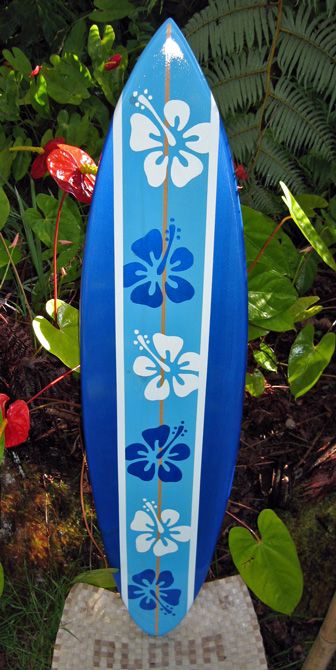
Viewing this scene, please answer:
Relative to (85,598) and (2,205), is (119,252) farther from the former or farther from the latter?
(85,598)

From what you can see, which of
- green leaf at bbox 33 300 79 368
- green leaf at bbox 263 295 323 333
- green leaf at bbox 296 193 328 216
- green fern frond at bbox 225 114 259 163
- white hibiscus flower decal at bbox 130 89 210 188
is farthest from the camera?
green fern frond at bbox 225 114 259 163

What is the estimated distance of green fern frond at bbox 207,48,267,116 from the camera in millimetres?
1542

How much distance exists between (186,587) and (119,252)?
668 millimetres

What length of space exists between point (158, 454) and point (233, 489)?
38cm

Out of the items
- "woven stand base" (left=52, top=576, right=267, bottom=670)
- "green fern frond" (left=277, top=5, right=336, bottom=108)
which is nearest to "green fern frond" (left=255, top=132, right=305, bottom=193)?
"green fern frond" (left=277, top=5, right=336, bottom=108)

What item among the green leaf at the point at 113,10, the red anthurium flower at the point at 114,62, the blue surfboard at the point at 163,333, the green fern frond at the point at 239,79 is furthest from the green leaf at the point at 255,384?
the green leaf at the point at 113,10

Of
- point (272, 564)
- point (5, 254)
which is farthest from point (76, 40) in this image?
point (272, 564)

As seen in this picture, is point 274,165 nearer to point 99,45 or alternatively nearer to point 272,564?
point 99,45

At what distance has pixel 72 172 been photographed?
122 centimetres

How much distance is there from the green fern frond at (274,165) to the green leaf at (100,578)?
0.90 metres

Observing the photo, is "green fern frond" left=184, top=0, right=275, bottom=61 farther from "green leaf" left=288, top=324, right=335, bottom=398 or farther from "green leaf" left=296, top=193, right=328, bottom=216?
"green leaf" left=288, top=324, right=335, bottom=398

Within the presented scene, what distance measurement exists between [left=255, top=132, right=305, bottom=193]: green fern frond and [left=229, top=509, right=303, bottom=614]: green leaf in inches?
30.5

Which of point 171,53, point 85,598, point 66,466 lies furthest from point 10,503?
point 171,53

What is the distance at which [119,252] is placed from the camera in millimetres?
1080
